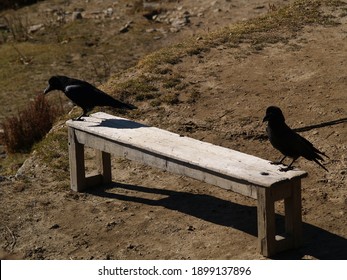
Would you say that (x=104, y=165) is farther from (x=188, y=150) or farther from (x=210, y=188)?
(x=188, y=150)

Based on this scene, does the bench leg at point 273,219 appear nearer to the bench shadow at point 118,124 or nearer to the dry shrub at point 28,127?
the bench shadow at point 118,124

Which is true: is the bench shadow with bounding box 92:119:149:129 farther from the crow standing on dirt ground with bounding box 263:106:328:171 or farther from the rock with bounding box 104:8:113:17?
the rock with bounding box 104:8:113:17

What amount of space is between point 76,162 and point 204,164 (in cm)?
197

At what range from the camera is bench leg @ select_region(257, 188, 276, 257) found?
7.02 metres

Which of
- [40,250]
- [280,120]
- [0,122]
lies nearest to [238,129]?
[280,120]

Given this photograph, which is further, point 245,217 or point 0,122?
point 0,122

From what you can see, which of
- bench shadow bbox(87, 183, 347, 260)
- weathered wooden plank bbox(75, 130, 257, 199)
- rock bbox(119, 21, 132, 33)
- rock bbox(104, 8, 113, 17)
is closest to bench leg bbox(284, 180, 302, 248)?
bench shadow bbox(87, 183, 347, 260)

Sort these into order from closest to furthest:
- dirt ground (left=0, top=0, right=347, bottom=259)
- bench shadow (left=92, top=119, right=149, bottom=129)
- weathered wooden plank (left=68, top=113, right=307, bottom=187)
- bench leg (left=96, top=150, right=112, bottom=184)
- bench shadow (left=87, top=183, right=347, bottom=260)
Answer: weathered wooden plank (left=68, top=113, right=307, bottom=187)
bench shadow (left=87, top=183, right=347, bottom=260)
dirt ground (left=0, top=0, right=347, bottom=259)
bench shadow (left=92, top=119, right=149, bottom=129)
bench leg (left=96, top=150, right=112, bottom=184)

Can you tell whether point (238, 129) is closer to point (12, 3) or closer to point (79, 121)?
point (79, 121)

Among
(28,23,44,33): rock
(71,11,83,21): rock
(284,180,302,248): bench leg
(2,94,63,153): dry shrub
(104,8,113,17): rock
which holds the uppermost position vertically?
(284,180,302,248): bench leg

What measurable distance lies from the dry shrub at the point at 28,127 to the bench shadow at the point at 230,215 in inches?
103

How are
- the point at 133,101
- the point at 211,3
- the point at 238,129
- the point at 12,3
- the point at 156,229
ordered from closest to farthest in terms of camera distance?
the point at 156,229
the point at 238,129
the point at 133,101
the point at 211,3
the point at 12,3

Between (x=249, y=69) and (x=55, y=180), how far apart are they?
3.24 metres

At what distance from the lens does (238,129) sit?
32.7 ft
